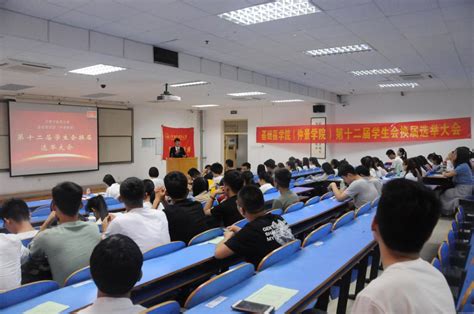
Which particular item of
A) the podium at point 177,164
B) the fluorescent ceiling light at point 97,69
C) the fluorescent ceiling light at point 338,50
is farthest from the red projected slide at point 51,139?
the fluorescent ceiling light at point 338,50

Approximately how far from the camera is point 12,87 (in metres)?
8.24

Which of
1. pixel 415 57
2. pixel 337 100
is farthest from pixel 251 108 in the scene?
pixel 415 57

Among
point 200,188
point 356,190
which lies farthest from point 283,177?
A: point 200,188

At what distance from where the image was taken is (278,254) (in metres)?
2.41

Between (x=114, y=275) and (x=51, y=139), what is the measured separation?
1003cm

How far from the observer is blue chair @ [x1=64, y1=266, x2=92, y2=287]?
205cm

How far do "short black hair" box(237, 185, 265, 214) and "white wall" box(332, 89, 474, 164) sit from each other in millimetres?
9819

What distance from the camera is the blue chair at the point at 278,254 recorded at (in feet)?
7.52

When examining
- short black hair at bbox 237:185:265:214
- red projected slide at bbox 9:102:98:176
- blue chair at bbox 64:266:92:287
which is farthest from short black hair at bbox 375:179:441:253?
red projected slide at bbox 9:102:98:176

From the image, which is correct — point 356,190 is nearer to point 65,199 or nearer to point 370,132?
point 65,199

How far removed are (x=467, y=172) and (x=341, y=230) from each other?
356 cm

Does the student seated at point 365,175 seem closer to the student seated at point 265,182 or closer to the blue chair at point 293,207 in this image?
the blue chair at point 293,207

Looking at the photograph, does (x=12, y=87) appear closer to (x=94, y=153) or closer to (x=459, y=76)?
(x=94, y=153)

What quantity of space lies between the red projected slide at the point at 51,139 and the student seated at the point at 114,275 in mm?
9562
